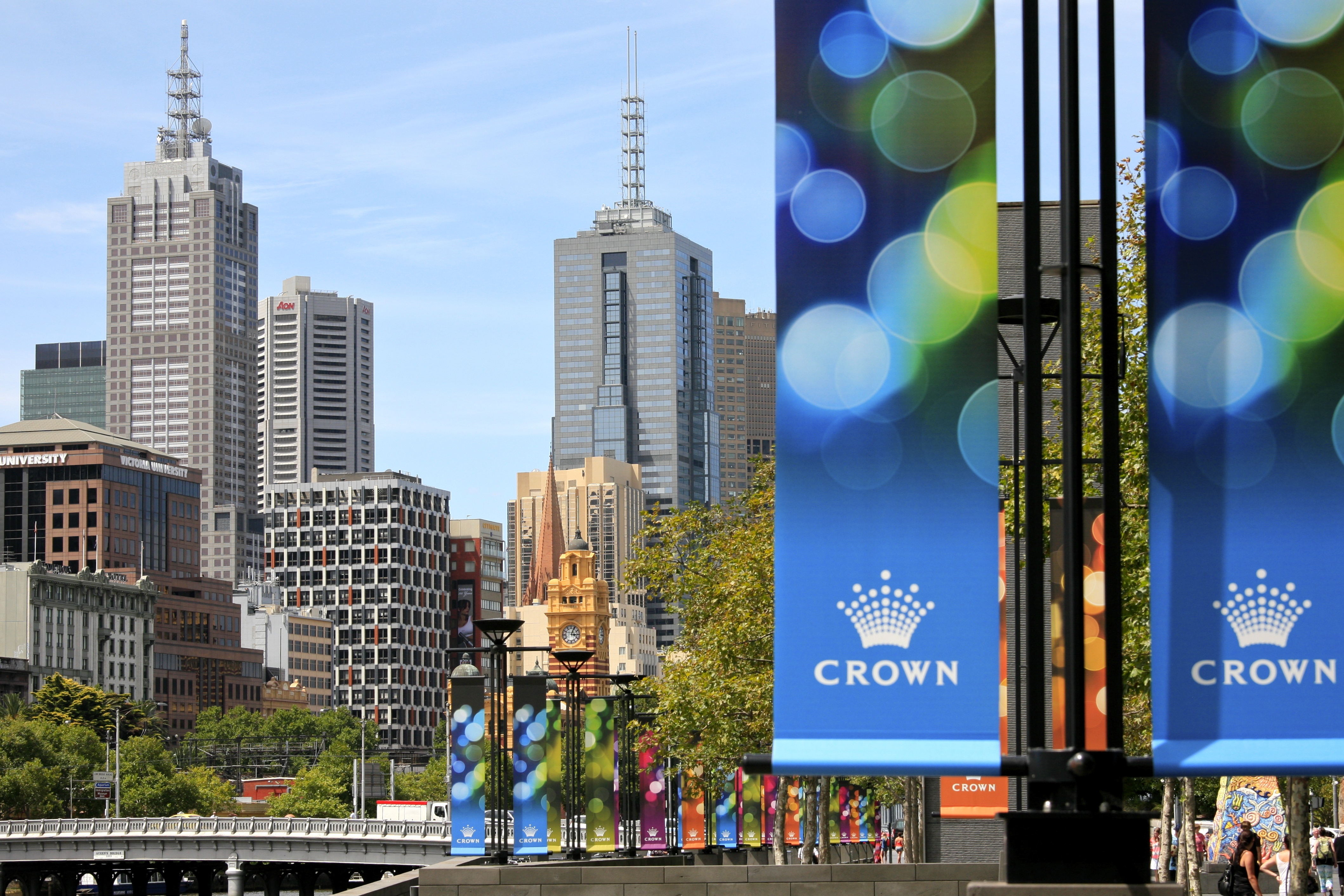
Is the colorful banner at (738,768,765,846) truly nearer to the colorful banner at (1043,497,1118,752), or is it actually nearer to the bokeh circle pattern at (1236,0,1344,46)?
the colorful banner at (1043,497,1118,752)

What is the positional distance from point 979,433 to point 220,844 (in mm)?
120896

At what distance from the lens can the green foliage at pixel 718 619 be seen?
47.7m

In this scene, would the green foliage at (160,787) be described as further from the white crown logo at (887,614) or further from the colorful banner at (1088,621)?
the white crown logo at (887,614)

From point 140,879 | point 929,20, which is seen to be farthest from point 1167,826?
point 140,879

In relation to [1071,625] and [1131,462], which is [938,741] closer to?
[1071,625]

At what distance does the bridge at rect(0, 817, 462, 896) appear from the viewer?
119125 millimetres

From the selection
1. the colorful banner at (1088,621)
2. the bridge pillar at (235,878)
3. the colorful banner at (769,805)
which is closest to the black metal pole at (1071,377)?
the colorful banner at (1088,621)

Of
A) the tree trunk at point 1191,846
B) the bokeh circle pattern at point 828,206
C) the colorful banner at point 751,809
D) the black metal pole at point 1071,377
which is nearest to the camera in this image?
the black metal pole at point 1071,377

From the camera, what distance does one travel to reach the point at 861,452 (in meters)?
12.7

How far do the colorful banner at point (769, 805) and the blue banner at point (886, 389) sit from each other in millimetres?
42142

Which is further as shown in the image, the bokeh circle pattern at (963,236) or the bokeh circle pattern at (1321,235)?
the bokeh circle pattern at (1321,235)

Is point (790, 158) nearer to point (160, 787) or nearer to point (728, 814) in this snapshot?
point (728, 814)

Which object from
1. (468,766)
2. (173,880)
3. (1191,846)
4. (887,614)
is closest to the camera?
(887,614)

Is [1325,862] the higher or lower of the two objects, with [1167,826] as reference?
lower
